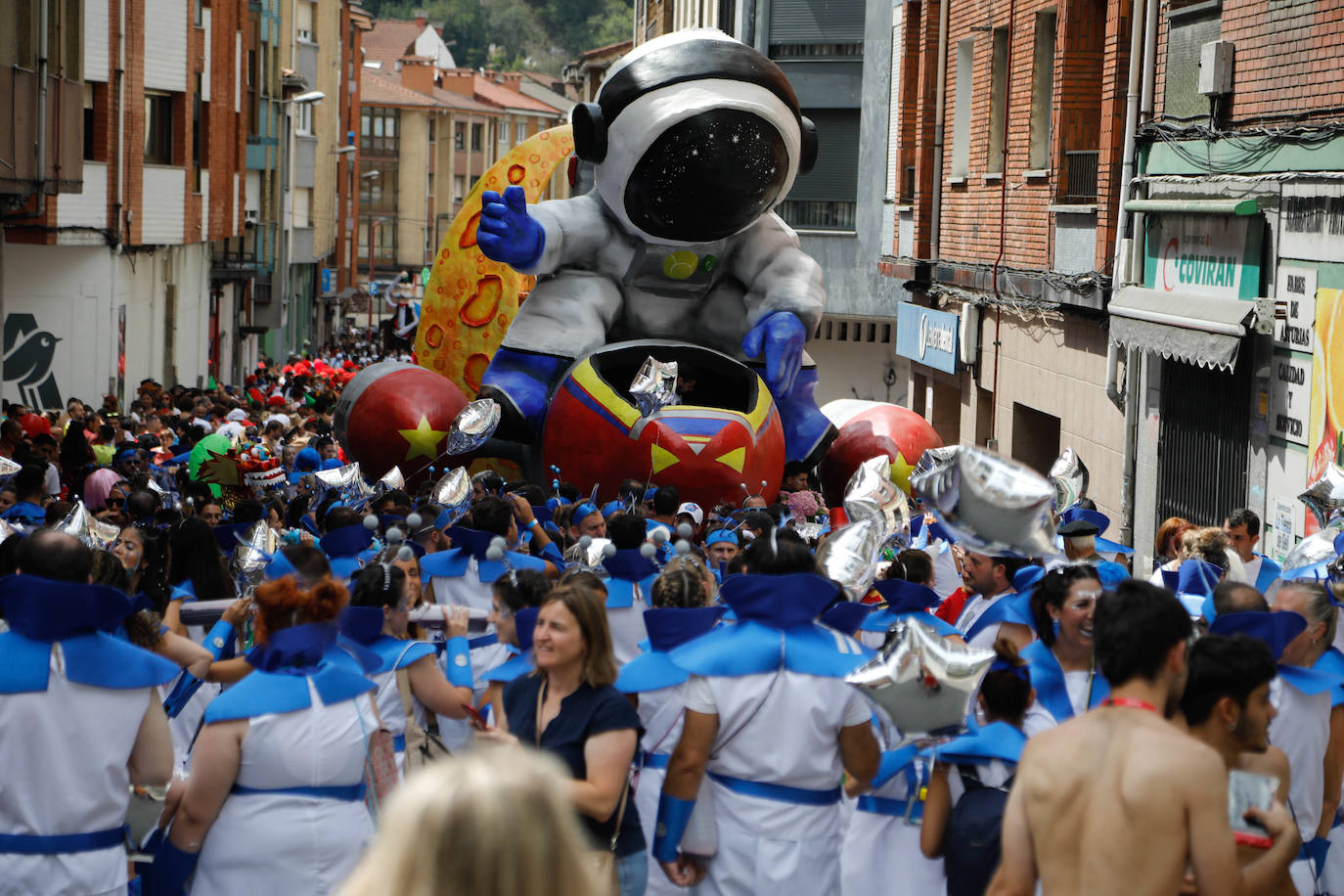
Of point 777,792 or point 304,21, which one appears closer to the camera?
point 777,792

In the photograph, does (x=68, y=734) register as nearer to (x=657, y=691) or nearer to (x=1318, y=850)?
(x=657, y=691)

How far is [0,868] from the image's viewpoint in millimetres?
4887

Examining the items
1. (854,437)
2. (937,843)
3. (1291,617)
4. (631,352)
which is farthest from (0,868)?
(854,437)

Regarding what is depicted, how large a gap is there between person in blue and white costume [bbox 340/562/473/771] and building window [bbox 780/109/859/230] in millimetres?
24883

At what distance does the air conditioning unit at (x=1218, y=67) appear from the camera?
545 inches

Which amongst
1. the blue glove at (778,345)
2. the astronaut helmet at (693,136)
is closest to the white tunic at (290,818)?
the astronaut helmet at (693,136)

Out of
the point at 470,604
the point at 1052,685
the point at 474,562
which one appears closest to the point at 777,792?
the point at 1052,685

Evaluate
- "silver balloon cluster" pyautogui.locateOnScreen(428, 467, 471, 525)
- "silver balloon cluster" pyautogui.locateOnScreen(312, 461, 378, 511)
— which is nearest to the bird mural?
"silver balloon cluster" pyautogui.locateOnScreen(312, 461, 378, 511)

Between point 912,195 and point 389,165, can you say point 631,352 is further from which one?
point 389,165

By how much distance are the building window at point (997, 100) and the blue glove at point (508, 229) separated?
921 cm

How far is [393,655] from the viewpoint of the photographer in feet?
18.4

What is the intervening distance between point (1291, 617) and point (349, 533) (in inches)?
162

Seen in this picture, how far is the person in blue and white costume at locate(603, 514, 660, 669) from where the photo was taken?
709 cm

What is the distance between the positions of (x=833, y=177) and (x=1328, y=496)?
22.3 m
